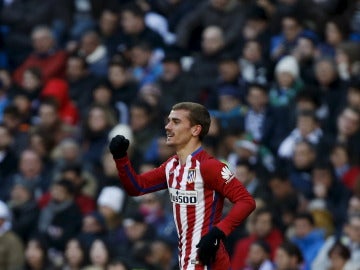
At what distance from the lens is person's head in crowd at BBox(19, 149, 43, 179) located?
15453 millimetres

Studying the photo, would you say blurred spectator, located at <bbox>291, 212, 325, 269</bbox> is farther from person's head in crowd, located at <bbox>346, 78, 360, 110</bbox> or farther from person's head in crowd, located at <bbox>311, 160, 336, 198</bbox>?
person's head in crowd, located at <bbox>346, 78, 360, 110</bbox>

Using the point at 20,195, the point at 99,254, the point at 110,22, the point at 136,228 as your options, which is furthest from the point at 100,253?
the point at 110,22

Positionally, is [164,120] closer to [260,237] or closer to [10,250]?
[10,250]

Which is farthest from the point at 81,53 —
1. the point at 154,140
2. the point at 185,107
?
the point at 185,107

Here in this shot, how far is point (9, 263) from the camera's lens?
Answer: 46.3 ft

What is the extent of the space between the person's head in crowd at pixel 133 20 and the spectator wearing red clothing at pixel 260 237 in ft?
16.8

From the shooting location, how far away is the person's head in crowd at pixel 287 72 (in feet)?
49.0

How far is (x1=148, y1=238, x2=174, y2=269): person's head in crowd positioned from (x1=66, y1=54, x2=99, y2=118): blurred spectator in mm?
4044

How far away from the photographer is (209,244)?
322 inches

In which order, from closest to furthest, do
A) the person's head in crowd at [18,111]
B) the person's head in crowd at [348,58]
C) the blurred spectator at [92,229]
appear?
1. the blurred spectator at [92,229]
2. the person's head in crowd at [348,58]
3. the person's head in crowd at [18,111]

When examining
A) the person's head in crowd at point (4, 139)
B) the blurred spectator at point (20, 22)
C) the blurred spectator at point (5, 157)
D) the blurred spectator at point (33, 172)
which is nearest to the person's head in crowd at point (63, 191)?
the blurred spectator at point (33, 172)

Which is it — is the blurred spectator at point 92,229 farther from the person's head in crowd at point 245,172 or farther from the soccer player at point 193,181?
the soccer player at point 193,181

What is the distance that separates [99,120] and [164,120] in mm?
813

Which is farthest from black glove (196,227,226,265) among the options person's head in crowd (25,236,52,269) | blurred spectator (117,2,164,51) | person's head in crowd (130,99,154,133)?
blurred spectator (117,2,164,51)
